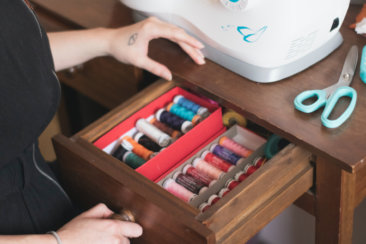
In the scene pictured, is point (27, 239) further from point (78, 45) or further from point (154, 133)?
point (78, 45)

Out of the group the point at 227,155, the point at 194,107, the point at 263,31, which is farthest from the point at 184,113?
the point at 263,31

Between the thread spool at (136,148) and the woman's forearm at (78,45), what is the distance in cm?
20

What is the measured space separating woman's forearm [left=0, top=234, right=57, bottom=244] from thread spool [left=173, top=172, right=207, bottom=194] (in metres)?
0.23

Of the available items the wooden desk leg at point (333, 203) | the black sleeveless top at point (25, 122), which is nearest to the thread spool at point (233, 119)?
the wooden desk leg at point (333, 203)

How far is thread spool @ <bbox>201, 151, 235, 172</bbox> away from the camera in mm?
974

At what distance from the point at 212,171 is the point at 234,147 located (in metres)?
0.07

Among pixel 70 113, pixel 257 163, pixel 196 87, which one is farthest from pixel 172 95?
pixel 70 113

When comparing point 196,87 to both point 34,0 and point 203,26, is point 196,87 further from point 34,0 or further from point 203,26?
point 34,0

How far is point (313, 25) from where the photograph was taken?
907 millimetres

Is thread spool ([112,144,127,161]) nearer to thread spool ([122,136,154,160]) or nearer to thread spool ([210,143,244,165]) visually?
thread spool ([122,136,154,160])

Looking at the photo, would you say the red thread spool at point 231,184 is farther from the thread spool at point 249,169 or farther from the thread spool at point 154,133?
the thread spool at point 154,133

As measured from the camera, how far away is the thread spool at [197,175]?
0.95m

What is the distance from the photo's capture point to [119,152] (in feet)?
3.28

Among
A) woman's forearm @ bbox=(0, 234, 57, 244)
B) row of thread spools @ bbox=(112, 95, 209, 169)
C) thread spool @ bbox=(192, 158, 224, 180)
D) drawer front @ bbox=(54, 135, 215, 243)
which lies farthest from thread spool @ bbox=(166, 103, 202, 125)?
woman's forearm @ bbox=(0, 234, 57, 244)
